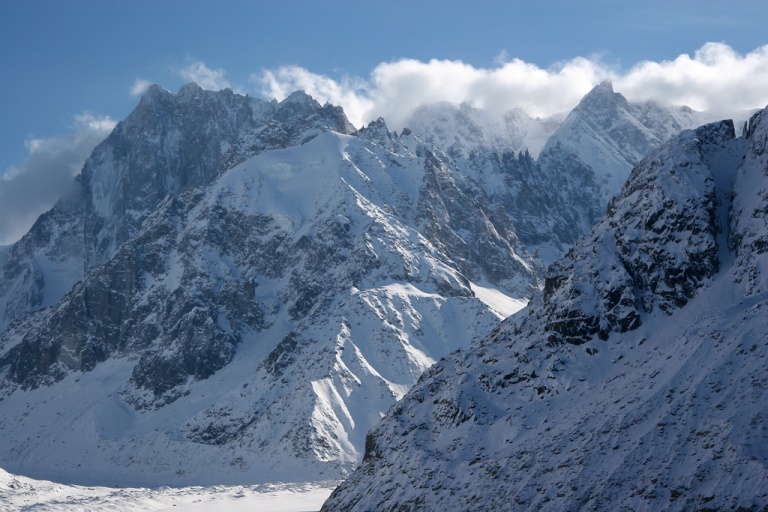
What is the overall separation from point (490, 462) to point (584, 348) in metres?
17.4

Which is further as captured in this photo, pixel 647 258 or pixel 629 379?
pixel 647 258

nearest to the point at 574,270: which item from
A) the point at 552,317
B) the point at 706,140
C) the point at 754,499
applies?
the point at 552,317

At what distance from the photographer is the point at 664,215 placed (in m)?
113

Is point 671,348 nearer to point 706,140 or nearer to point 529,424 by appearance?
point 529,424

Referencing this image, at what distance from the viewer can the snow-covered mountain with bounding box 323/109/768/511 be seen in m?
88.8

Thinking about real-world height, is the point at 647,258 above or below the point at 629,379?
above

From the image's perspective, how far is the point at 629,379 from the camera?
102562 millimetres

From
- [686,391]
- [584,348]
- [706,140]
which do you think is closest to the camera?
[686,391]

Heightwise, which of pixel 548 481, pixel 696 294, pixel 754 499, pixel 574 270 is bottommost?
pixel 754 499

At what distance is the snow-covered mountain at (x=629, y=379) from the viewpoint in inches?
3494

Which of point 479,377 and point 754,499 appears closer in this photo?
point 754,499

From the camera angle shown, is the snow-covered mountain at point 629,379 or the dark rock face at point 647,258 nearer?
the snow-covered mountain at point 629,379

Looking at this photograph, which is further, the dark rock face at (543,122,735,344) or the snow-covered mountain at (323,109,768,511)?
the dark rock face at (543,122,735,344)

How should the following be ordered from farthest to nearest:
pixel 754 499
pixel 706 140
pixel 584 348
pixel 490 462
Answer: pixel 706 140, pixel 584 348, pixel 490 462, pixel 754 499
